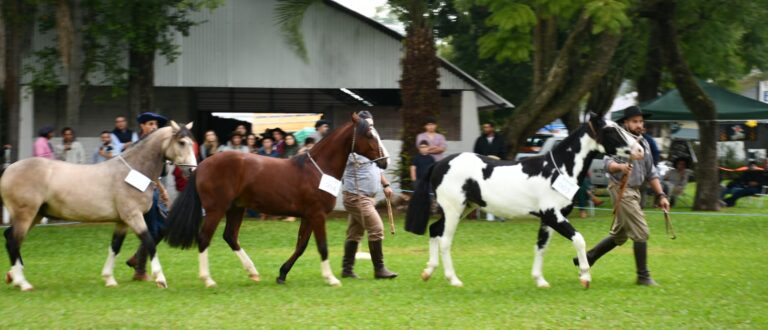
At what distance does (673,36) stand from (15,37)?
13.9 meters

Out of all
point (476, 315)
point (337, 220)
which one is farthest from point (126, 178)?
point (337, 220)

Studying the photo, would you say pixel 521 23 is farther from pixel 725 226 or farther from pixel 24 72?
pixel 24 72

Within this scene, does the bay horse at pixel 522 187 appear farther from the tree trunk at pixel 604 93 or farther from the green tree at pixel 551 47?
the tree trunk at pixel 604 93

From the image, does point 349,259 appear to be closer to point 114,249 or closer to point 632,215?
point 114,249

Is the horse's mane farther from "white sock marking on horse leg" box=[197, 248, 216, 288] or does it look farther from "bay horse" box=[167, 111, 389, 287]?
"white sock marking on horse leg" box=[197, 248, 216, 288]

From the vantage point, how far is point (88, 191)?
10.9 meters

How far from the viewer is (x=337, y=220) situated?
67.5 feet

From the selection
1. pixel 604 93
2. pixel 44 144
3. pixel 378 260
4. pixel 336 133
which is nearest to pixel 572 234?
pixel 378 260

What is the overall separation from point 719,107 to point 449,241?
598 inches

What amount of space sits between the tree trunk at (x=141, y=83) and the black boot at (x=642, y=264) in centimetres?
1477

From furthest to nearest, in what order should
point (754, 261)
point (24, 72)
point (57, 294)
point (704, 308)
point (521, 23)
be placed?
point (24, 72), point (521, 23), point (754, 261), point (57, 294), point (704, 308)

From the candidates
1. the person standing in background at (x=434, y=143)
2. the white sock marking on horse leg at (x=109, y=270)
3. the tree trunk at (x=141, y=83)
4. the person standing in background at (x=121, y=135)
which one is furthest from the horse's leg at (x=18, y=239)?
the tree trunk at (x=141, y=83)

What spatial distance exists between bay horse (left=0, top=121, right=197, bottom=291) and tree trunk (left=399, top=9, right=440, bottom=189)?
10.8 m

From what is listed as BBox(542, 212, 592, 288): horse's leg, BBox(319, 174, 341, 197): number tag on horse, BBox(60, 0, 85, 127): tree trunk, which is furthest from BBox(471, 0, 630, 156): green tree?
BBox(60, 0, 85, 127): tree trunk
